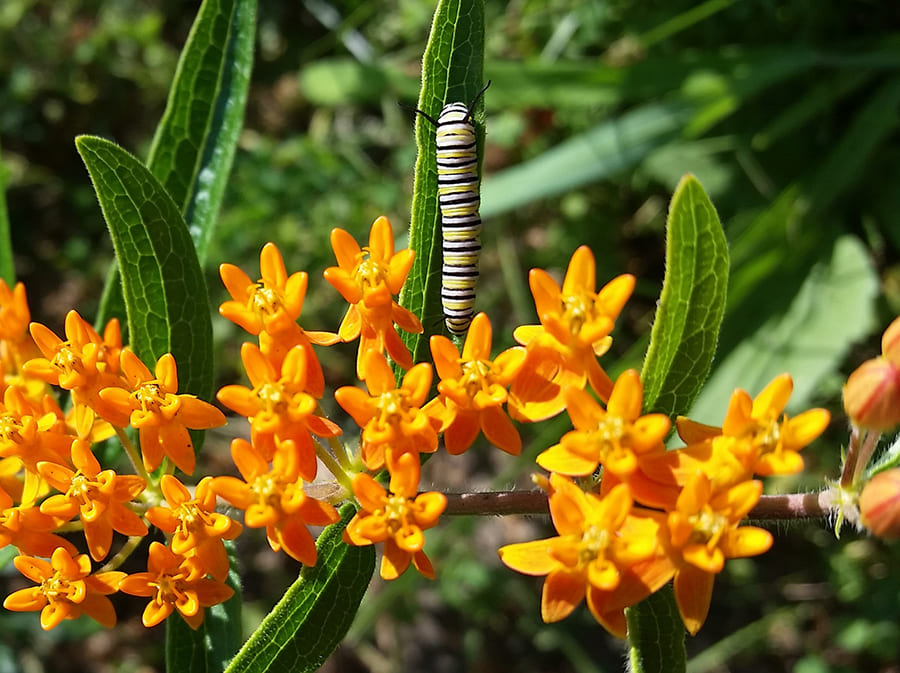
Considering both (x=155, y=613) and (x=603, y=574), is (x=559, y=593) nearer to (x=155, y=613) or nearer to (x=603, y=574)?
(x=603, y=574)

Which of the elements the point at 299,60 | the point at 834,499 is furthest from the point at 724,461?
the point at 299,60

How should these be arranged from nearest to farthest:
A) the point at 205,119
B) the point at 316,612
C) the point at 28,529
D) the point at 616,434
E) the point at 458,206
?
1. the point at 616,434
2. the point at 28,529
3. the point at 316,612
4. the point at 458,206
5. the point at 205,119

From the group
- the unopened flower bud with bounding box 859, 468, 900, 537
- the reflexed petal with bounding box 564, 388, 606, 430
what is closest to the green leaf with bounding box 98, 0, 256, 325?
the reflexed petal with bounding box 564, 388, 606, 430

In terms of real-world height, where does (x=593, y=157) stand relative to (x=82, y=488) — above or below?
above

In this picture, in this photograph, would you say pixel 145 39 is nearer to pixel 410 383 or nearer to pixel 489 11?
pixel 489 11

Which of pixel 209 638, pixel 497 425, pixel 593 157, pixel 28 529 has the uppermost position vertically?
pixel 593 157

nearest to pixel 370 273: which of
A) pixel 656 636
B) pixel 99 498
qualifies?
pixel 99 498

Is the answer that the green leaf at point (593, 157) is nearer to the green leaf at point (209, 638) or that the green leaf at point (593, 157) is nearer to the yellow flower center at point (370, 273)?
the yellow flower center at point (370, 273)
